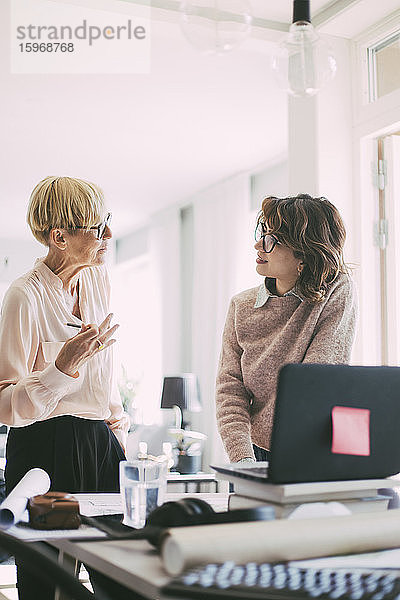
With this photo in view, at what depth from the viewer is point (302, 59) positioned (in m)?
1.89

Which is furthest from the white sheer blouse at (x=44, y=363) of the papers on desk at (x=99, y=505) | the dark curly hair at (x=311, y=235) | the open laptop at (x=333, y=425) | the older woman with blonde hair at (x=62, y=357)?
the open laptop at (x=333, y=425)

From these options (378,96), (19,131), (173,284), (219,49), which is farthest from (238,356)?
(173,284)

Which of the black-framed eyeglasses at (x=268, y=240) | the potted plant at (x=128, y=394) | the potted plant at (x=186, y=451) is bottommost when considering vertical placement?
the potted plant at (x=186, y=451)

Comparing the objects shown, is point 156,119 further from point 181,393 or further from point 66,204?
point 66,204

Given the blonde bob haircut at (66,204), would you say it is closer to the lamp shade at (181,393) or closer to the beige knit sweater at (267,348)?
the beige knit sweater at (267,348)

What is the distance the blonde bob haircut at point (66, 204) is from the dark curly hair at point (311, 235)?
0.46 meters

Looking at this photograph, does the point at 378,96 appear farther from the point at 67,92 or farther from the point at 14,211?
the point at 14,211

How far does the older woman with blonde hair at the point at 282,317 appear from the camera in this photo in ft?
5.78

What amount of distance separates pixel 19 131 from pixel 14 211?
7.81ft

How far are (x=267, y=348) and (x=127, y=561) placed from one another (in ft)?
3.33

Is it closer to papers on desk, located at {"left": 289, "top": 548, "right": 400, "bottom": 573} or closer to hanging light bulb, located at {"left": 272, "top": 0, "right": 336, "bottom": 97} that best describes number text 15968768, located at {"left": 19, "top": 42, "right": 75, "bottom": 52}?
hanging light bulb, located at {"left": 272, "top": 0, "right": 336, "bottom": 97}

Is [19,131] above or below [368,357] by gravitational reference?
above

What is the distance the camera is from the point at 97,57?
3.88 meters

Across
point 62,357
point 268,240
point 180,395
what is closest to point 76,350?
point 62,357
